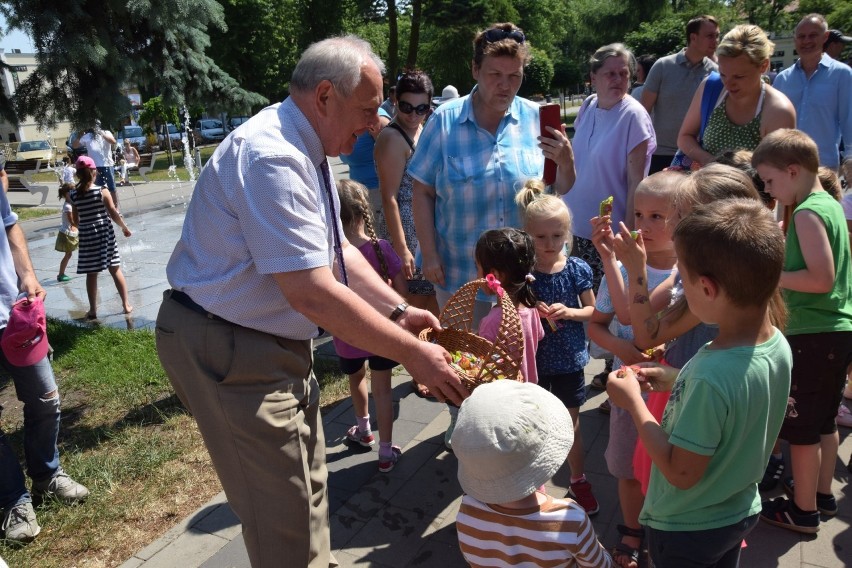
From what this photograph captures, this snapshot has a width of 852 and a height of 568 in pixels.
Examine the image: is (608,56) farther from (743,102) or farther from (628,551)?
(628,551)

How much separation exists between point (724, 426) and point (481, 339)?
94 centimetres

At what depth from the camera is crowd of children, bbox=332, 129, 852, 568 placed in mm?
1708

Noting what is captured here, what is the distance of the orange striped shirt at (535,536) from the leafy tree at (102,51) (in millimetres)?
5286

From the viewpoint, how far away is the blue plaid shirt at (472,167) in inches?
134

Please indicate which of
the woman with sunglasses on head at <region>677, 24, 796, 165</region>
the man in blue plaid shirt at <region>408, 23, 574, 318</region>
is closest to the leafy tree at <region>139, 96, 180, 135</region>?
the man in blue plaid shirt at <region>408, 23, 574, 318</region>

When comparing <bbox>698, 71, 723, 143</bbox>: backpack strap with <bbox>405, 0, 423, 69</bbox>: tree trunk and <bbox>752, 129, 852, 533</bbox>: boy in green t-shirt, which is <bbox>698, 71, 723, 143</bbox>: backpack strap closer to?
<bbox>752, 129, 852, 533</bbox>: boy in green t-shirt

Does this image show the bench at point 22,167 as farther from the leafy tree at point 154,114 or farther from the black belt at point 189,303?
the black belt at point 189,303

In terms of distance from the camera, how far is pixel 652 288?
260 cm

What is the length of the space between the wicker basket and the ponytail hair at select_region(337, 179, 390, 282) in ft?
3.47

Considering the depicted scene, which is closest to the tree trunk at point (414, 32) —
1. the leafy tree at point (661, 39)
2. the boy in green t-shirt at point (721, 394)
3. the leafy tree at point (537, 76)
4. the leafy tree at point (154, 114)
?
the leafy tree at point (537, 76)

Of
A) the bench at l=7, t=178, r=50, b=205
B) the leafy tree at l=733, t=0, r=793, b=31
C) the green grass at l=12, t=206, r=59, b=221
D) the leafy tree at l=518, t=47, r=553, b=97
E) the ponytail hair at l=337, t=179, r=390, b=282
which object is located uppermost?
the leafy tree at l=733, t=0, r=793, b=31

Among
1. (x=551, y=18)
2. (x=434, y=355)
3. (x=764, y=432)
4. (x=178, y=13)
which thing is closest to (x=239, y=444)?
(x=434, y=355)

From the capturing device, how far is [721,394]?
65.4 inches

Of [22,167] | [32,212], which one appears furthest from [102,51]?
[22,167]
